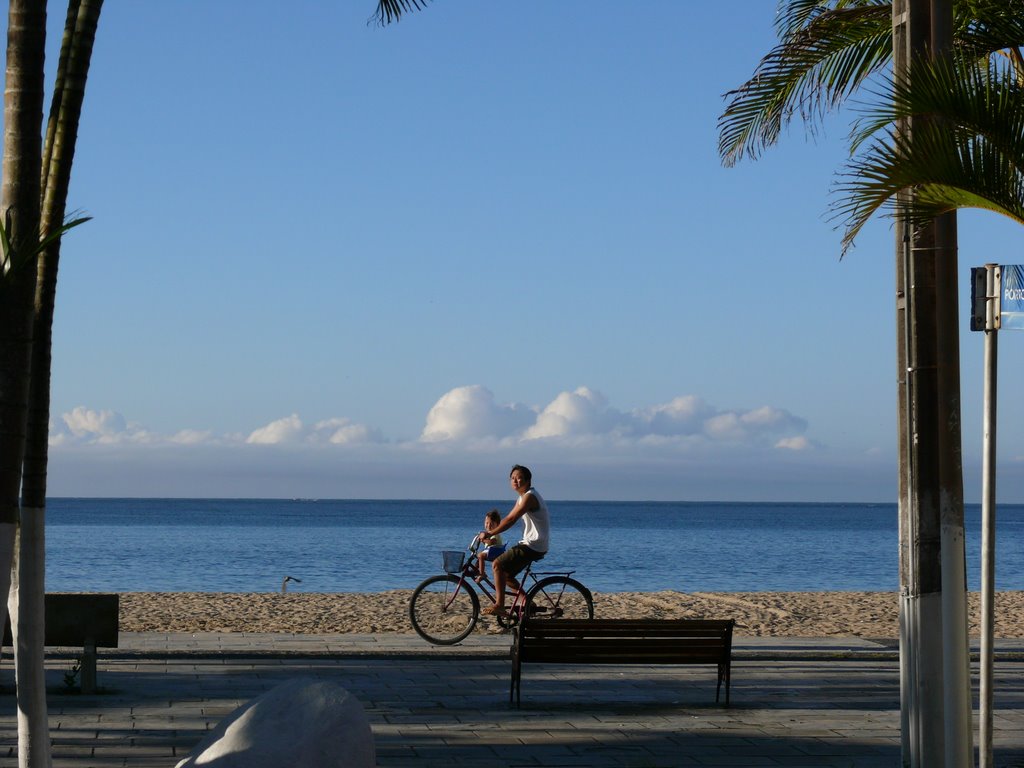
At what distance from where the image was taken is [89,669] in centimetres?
991

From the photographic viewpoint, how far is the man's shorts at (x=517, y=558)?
13172 mm

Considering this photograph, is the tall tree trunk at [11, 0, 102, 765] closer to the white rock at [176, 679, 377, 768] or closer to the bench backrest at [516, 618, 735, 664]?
the white rock at [176, 679, 377, 768]

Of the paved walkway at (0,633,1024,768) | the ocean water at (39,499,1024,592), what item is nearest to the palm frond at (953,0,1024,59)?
the paved walkway at (0,633,1024,768)

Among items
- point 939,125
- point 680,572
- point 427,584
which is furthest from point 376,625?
point 680,572

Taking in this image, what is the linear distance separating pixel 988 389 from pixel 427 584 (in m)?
8.40

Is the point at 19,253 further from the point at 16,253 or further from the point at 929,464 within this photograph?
the point at 929,464

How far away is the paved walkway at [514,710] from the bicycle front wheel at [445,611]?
337mm

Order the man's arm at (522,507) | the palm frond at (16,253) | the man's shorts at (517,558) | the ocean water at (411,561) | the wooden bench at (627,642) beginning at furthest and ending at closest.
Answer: the ocean water at (411,561) < the man's shorts at (517,558) < the man's arm at (522,507) < the wooden bench at (627,642) < the palm frond at (16,253)

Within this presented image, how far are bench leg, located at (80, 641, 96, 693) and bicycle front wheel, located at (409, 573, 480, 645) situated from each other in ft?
14.3

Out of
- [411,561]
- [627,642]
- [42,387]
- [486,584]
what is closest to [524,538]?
[486,584]

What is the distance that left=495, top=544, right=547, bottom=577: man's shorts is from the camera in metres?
13.2

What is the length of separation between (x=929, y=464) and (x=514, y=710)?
3823 mm

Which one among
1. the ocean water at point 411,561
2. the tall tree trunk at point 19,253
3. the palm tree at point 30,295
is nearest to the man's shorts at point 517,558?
the palm tree at point 30,295

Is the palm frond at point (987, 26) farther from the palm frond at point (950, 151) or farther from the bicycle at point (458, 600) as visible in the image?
the bicycle at point (458, 600)
